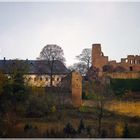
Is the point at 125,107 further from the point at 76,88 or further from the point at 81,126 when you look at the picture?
the point at 81,126

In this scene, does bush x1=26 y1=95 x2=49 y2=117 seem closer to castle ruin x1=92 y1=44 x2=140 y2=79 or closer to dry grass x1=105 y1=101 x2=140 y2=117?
dry grass x1=105 y1=101 x2=140 y2=117

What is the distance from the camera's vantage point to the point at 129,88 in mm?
14266

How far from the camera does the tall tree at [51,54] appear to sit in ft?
43.7

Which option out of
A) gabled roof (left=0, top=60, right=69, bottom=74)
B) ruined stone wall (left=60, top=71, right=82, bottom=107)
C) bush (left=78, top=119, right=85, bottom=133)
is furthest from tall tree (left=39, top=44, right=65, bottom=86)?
bush (left=78, top=119, right=85, bottom=133)

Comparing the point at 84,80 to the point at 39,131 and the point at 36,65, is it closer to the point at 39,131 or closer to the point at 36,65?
the point at 36,65

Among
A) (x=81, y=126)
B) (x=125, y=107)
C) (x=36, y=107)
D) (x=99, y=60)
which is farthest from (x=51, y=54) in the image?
(x=81, y=126)

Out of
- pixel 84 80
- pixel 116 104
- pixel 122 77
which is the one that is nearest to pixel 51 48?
pixel 84 80

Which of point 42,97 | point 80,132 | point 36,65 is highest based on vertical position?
point 36,65

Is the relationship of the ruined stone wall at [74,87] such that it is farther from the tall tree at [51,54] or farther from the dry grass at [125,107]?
the dry grass at [125,107]

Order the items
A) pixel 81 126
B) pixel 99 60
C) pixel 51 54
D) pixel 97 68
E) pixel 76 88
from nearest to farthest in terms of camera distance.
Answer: pixel 81 126
pixel 76 88
pixel 51 54
pixel 97 68
pixel 99 60

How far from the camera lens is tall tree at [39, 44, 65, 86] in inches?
525

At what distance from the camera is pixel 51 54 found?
15.2m

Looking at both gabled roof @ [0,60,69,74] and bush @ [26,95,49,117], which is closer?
bush @ [26,95,49,117]

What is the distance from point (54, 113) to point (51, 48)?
242cm
